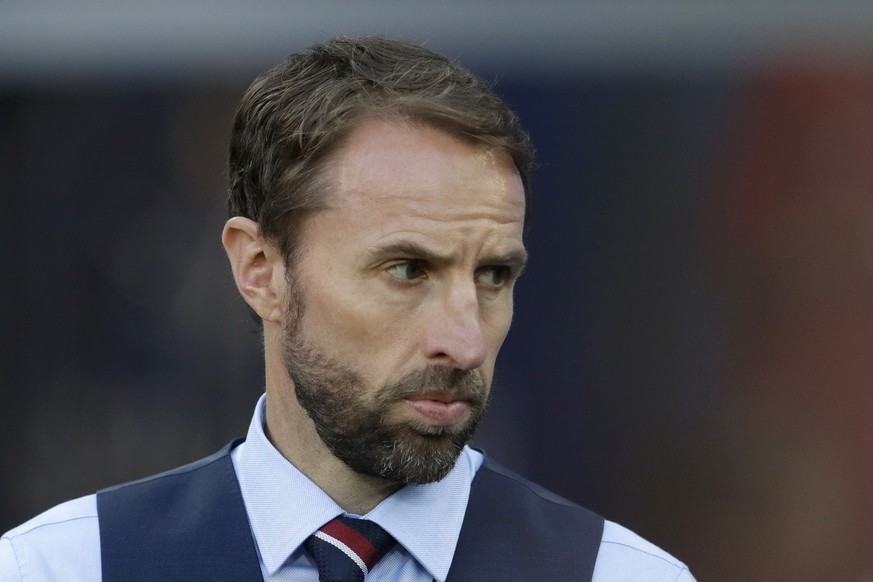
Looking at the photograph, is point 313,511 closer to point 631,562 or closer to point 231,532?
point 231,532

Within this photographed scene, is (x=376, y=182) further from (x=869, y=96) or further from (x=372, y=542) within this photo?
(x=869, y=96)

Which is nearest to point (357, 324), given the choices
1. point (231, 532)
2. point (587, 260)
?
point (231, 532)

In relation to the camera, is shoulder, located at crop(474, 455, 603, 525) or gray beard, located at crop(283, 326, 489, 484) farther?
shoulder, located at crop(474, 455, 603, 525)

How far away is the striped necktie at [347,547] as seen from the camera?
6.72 ft

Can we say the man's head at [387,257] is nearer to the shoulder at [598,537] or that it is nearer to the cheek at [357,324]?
the cheek at [357,324]

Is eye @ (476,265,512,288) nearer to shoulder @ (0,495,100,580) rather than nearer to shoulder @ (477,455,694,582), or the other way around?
shoulder @ (477,455,694,582)

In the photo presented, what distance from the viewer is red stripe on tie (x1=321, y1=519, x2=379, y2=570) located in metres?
2.08

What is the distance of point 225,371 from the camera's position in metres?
4.56

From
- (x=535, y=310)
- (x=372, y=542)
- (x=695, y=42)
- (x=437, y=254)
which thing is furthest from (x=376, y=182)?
(x=695, y=42)

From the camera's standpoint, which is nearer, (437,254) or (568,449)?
(437,254)

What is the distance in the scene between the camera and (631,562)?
7.34 ft

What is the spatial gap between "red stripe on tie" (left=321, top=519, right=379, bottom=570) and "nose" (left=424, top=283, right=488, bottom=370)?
1.13ft

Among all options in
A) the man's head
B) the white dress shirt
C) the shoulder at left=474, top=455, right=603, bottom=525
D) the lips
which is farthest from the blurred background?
the lips

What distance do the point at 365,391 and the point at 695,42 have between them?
2881 millimetres
